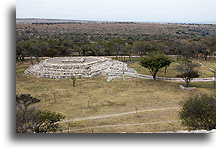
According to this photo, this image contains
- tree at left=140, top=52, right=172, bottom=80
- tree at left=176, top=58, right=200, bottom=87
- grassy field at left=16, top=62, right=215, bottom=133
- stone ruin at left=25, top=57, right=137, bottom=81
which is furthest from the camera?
stone ruin at left=25, top=57, right=137, bottom=81

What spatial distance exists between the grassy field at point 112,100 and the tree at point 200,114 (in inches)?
74.3

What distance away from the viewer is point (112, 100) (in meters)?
22.6

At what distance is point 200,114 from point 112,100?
36.8 feet

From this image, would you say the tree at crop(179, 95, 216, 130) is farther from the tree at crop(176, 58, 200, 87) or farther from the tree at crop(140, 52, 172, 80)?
the tree at crop(140, 52, 172, 80)

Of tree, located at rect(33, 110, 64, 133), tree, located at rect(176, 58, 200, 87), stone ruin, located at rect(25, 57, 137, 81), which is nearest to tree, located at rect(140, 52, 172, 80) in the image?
tree, located at rect(176, 58, 200, 87)

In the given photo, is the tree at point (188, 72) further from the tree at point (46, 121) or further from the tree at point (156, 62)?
the tree at point (46, 121)

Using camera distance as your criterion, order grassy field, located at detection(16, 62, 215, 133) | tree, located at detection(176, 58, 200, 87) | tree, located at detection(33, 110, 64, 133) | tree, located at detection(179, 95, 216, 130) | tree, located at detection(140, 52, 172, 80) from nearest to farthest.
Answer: tree, located at detection(179, 95, 216, 130)
tree, located at detection(33, 110, 64, 133)
grassy field, located at detection(16, 62, 215, 133)
tree, located at detection(176, 58, 200, 87)
tree, located at detection(140, 52, 172, 80)

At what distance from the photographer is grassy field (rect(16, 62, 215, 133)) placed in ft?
52.3

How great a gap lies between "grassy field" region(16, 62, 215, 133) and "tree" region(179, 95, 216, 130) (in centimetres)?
189

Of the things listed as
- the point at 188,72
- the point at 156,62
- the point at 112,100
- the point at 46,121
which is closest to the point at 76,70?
the point at 156,62

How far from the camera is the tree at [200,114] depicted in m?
11.7

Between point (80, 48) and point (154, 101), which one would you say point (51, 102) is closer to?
point (154, 101)

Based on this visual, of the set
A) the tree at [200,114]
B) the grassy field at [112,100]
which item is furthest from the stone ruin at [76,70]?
the tree at [200,114]

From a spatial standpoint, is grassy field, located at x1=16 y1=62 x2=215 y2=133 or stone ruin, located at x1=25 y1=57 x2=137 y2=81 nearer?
grassy field, located at x1=16 y1=62 x2=215 y2=133
